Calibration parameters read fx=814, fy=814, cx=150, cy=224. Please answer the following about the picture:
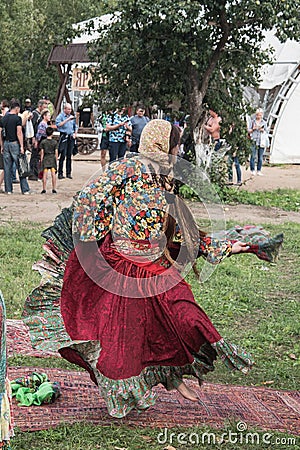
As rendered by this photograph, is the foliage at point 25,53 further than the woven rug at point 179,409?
Yes

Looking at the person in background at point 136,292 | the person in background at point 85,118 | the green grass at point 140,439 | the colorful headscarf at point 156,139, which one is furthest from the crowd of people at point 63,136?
the green grass at point 140,439

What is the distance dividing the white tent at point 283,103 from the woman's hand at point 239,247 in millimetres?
19098

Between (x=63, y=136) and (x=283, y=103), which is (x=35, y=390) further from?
(x=283, y=103)

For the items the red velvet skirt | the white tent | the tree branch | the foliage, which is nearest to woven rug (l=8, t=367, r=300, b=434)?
the red velvet skirt

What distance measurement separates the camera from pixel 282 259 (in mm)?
10234

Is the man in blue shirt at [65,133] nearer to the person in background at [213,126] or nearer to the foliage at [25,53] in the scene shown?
the person in background at [213,126]

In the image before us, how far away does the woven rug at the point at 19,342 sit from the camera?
6.32 metres

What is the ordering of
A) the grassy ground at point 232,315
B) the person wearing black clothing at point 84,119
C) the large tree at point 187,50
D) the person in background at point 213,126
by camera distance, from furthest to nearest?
the person wearing black clothing at point 84,119 < the person in background at point 213,126 < the large tree at point 187,50 < the grassy ground at point 232,315

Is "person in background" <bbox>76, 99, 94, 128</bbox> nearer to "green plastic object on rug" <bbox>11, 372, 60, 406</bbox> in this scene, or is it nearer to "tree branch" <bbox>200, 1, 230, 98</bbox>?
"tree branch" <bbox>200, 1, 230, 98</bbox>

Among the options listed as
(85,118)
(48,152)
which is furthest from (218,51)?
(85,118)

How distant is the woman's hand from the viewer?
5.36 m

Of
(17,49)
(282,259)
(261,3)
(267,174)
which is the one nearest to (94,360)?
(282,259)

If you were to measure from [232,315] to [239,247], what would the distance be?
7.82ft

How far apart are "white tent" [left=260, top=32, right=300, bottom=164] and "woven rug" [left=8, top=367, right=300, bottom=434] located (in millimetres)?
19162
